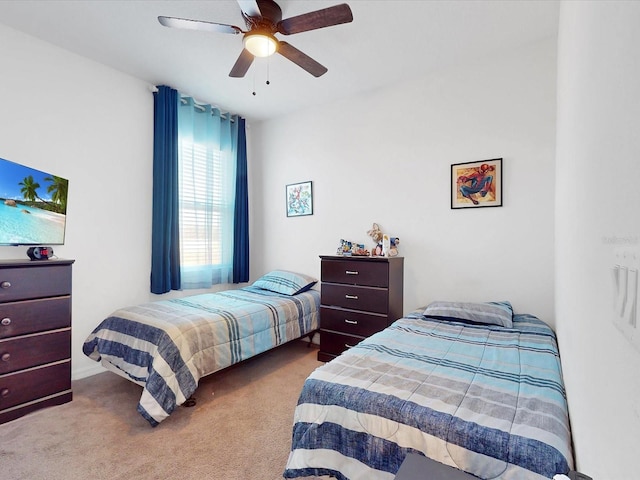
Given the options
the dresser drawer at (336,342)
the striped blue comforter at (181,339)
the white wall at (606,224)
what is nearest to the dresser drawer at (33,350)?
the striped blue comforter at (181,339)

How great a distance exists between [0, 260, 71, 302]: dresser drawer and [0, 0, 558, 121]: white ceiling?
182cm

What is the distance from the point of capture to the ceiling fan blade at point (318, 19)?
1.76m

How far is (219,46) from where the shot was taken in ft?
8.63

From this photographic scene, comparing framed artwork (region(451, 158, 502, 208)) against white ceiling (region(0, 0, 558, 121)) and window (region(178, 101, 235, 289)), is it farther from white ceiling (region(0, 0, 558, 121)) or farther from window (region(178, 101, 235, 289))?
window (region(178, 101, 235, 289))

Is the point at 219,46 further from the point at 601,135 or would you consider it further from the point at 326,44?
the point at 601,135

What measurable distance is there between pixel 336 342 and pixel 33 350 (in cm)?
232

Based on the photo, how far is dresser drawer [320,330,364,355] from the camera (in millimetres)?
3021

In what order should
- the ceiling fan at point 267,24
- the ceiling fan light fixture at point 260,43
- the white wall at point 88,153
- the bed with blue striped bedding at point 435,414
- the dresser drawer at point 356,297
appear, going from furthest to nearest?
the dresser drawer at point 356,297 → the white wall at point 88,153 → the ceiling fan light fixture at point 260,43 → the ceiling fan at point 267,24 → the bed with blue striped bedding at point 435,414

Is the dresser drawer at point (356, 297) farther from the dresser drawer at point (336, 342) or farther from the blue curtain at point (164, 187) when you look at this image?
the blue curtain at point (164, 187)

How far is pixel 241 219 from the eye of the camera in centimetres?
414

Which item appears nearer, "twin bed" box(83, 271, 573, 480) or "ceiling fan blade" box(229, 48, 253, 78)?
"twin bed" box(83, 271, 573, 480)

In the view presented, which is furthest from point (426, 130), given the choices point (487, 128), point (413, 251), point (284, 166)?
point (284, 166)

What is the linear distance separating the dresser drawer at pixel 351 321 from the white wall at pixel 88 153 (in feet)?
6.17

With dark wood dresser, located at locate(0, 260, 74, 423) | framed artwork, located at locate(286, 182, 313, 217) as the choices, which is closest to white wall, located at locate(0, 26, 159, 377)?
dark wood dresser, located at locate(0, 260, 74, 423)
